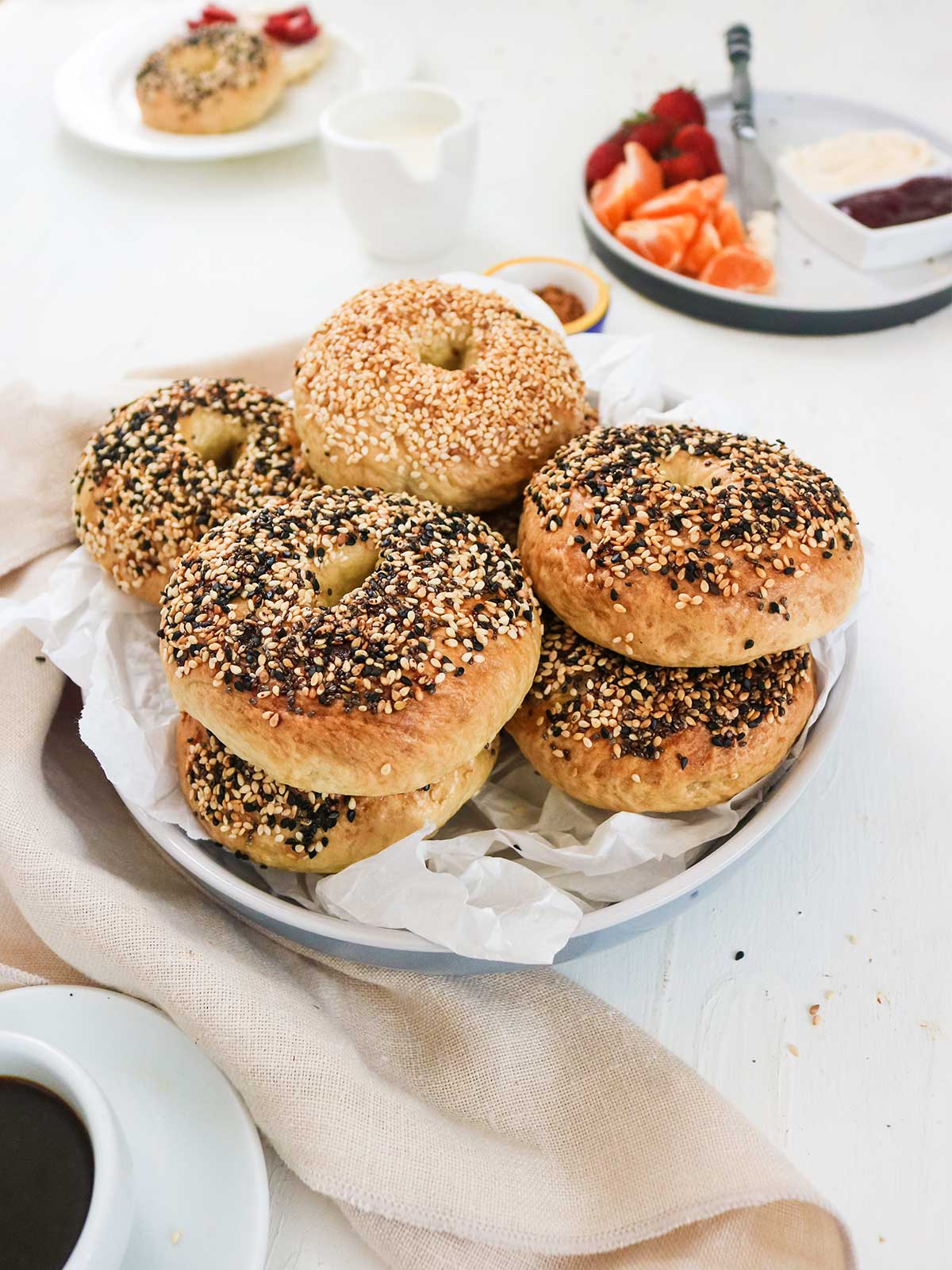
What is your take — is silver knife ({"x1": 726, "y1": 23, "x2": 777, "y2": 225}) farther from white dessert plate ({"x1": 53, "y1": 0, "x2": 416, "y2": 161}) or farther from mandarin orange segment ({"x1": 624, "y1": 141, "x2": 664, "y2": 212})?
white dessert plate ({"x1": 53, "y1": 0, "x2": 416, "y2": 161})

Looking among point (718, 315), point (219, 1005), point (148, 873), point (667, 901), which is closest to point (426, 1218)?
point (219, 1005)

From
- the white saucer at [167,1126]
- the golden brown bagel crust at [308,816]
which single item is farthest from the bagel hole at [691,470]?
the white saucer at [167,1126]

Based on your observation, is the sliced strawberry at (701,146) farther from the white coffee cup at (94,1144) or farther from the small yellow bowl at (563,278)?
the white coffee cup at (94,1144)

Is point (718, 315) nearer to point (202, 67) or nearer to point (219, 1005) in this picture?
point (202, 67)

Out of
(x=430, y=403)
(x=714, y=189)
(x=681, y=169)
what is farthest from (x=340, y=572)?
(x=681, y=169)

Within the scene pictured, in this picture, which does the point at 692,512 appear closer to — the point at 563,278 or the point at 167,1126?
the point at 167,1126
